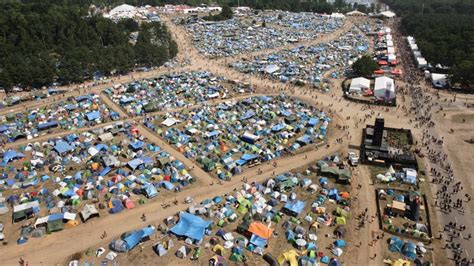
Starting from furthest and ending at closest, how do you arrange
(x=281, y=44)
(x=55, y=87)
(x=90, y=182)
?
(x=281, y=44) → (x=55, y=87) → (x=90, y=182)

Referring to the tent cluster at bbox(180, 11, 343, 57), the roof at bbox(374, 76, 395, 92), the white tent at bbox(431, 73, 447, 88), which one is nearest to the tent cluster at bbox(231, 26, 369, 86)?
the tent cluster at bbox(180, 11, 343, 57)

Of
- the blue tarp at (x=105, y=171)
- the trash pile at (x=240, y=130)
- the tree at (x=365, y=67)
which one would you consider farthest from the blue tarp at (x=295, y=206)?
the tree at (x=365, y=67)

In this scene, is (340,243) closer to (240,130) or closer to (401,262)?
(401,262)

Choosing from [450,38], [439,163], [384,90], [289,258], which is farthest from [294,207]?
[450,38]

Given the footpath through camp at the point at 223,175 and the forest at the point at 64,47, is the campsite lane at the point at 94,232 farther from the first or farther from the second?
the forest at the point at 64,47

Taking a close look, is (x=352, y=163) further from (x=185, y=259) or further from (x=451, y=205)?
(x=185, y=259)

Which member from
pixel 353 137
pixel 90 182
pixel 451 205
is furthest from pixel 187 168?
pixel 451 205

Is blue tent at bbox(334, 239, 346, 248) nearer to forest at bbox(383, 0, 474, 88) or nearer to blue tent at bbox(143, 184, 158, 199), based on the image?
blue tent at bbox(143, 184, 158, 199)
